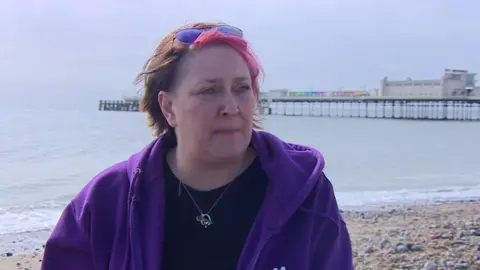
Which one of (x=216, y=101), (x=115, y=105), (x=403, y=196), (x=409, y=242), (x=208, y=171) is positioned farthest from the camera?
(x=115, y=105)

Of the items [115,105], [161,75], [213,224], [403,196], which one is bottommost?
[115,105]

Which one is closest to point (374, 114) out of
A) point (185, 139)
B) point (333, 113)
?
point (333, 113)

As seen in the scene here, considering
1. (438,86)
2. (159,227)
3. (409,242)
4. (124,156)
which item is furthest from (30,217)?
(438,86)

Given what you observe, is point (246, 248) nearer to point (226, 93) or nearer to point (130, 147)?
point (226, 93)

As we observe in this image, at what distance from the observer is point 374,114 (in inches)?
3009

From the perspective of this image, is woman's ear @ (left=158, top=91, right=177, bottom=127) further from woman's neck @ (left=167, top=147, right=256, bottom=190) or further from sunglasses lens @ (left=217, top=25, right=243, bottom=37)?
sunglasses lens @ (left=217, top=25, right=243, bottom=37)

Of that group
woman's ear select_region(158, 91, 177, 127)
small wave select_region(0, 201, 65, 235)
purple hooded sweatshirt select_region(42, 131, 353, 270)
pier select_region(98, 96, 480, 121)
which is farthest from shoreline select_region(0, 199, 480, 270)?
pier select_region(98, 96, 480, 121)

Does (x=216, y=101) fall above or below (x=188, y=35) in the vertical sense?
below

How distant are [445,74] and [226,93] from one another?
2823 inches

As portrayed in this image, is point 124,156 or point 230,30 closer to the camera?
point 230,30

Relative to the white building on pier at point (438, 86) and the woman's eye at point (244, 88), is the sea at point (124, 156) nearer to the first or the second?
the woman's eye at point (244, 88)

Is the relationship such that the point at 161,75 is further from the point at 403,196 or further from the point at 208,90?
the point at 403,196

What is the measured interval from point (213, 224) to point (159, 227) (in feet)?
0.58

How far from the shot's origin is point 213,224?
2.00 m
